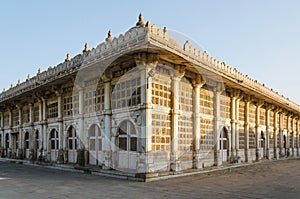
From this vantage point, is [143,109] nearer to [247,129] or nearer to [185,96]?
[185,96]

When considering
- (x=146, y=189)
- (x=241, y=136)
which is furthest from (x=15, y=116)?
(x=146, y=189)

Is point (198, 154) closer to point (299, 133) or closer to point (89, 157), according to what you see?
point (89, 157)

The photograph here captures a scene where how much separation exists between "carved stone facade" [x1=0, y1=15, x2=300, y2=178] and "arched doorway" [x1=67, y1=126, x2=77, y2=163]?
63mm

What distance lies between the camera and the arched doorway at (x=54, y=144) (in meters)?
20.2

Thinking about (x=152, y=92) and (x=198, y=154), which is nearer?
(x=152, y=92)

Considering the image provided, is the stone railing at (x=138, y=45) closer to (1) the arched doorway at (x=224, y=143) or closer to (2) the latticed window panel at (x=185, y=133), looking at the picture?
(2) the latticed window panel at (x=185, y=133)

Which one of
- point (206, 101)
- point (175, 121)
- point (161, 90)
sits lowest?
point (175, 121)

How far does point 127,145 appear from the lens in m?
14.2

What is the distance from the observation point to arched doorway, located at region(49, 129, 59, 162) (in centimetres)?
2016

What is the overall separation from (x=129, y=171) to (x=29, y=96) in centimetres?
1303

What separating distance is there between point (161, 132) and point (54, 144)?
992 centimetres

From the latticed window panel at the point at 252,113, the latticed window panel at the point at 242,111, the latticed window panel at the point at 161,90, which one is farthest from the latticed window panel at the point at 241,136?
the latticed window panel at the point at 161,90

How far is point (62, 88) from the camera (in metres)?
19.2

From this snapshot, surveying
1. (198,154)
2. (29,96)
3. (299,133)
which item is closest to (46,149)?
(29,96)
